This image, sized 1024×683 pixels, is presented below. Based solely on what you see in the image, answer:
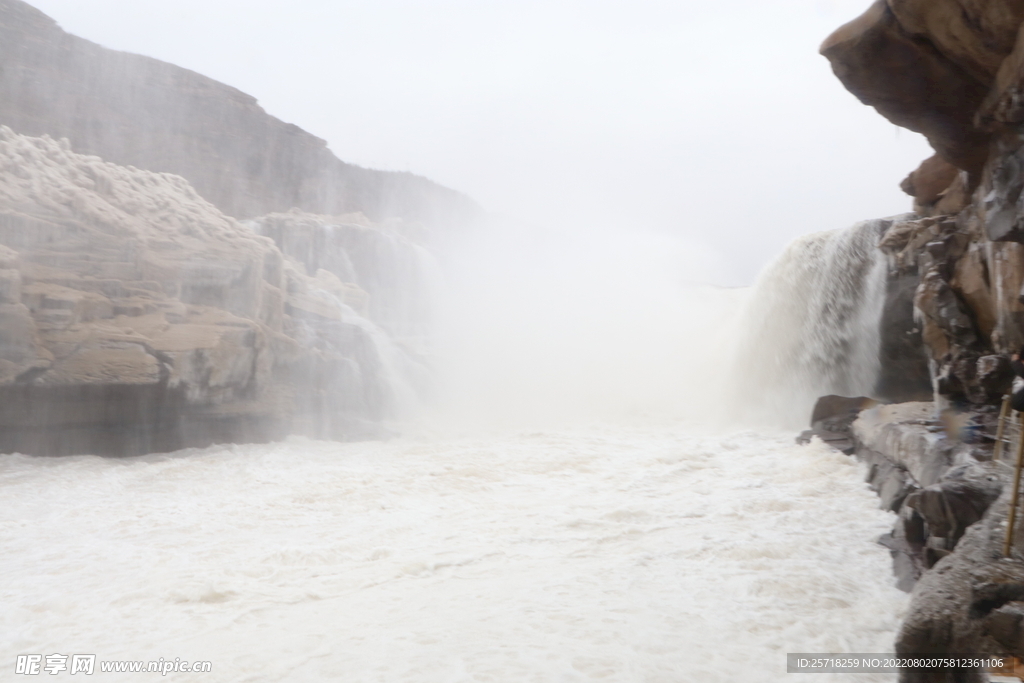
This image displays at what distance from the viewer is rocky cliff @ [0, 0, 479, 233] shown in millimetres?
19312

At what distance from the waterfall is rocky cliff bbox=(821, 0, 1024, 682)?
151 centimetres

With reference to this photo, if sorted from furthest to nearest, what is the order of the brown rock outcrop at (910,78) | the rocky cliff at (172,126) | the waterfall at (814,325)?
the rocky cliff at (172,126) < the waterfall at (814,325) < the brown rock outcrop at (910,78)

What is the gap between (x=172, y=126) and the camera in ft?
77.2

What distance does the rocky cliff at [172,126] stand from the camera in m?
19.3

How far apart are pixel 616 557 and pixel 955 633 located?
2.17m

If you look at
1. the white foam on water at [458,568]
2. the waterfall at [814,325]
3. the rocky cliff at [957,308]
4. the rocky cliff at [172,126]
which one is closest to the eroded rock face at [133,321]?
the white foam on water at [458,568]

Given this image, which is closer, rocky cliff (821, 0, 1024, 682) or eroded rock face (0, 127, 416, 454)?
rocky cliff (821, 0, 1024, 682)

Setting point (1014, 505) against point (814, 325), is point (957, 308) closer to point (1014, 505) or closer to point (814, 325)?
point (814, 325)

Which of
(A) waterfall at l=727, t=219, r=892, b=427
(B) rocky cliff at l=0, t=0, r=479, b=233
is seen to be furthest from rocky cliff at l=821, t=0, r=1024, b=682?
(B) rocky cliff at l=0, t=0, r=479, b=233

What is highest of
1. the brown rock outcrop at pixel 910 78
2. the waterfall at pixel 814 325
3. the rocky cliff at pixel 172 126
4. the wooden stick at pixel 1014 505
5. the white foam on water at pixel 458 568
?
the rocky cliff at pixel 172 126

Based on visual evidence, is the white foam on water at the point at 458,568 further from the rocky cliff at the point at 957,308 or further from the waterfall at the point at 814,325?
the waterfall at the point at 814,325

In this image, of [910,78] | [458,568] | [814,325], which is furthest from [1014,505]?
[814,325]

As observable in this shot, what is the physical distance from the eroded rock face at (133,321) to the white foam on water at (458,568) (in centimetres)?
95

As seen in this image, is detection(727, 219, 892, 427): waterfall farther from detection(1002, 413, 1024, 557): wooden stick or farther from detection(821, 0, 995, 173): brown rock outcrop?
detection(1002, 413, 1024, 557): wooden stick
